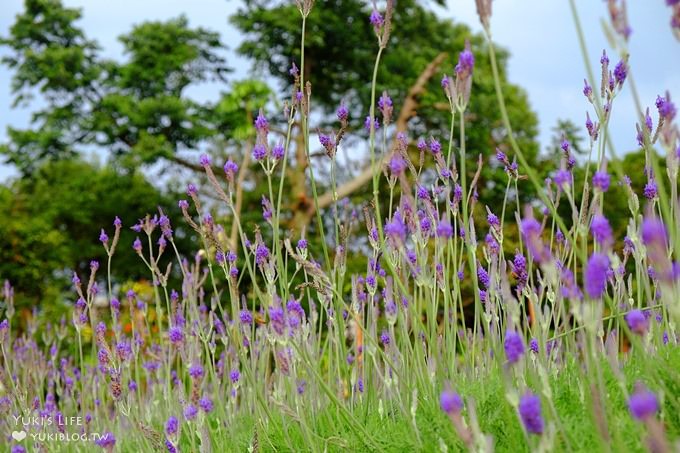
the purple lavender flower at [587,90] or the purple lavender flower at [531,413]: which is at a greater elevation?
the purple lavender flower at [587,90]

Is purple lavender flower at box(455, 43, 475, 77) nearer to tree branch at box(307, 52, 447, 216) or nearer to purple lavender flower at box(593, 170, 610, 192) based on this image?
purple lavender flower at box(593, 170, 610, 192)

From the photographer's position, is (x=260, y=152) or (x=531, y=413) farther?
(x=260, y=152)

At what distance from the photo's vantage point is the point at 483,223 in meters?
16.6

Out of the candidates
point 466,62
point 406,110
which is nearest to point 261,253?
point 466,62

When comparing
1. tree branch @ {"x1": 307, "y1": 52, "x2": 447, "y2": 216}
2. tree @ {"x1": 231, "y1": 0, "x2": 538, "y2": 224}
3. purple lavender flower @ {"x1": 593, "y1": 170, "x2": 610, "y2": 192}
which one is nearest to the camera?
purple lavender flower @ {"x1": 593, "y1": 170, "x2": 610, "y2": 192}

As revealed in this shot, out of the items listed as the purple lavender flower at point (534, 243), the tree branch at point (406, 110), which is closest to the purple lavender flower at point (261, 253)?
the purple lavender flower at point (534, 243)

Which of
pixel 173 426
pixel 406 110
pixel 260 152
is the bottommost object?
pixel 173 426

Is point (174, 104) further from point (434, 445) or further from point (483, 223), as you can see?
point (434, 445)

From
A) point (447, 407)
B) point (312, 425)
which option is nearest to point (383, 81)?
point (312, 425)

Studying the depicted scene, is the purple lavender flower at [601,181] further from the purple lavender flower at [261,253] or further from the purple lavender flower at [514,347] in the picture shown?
the purple lavender flower at [261,253]

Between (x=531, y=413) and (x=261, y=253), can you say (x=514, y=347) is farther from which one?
(x=261, y=253)

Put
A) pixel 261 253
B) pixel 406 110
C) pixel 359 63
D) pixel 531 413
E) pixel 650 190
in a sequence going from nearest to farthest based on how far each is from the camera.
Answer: pixel 531 413 < pixel 261 253 < pixel 650 190 < pixel 406 110 < pixel 359 63

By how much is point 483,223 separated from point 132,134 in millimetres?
8424

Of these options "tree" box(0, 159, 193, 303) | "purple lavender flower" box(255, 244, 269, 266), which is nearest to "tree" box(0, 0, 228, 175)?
"tree" box(0, 159, 193, 303)
